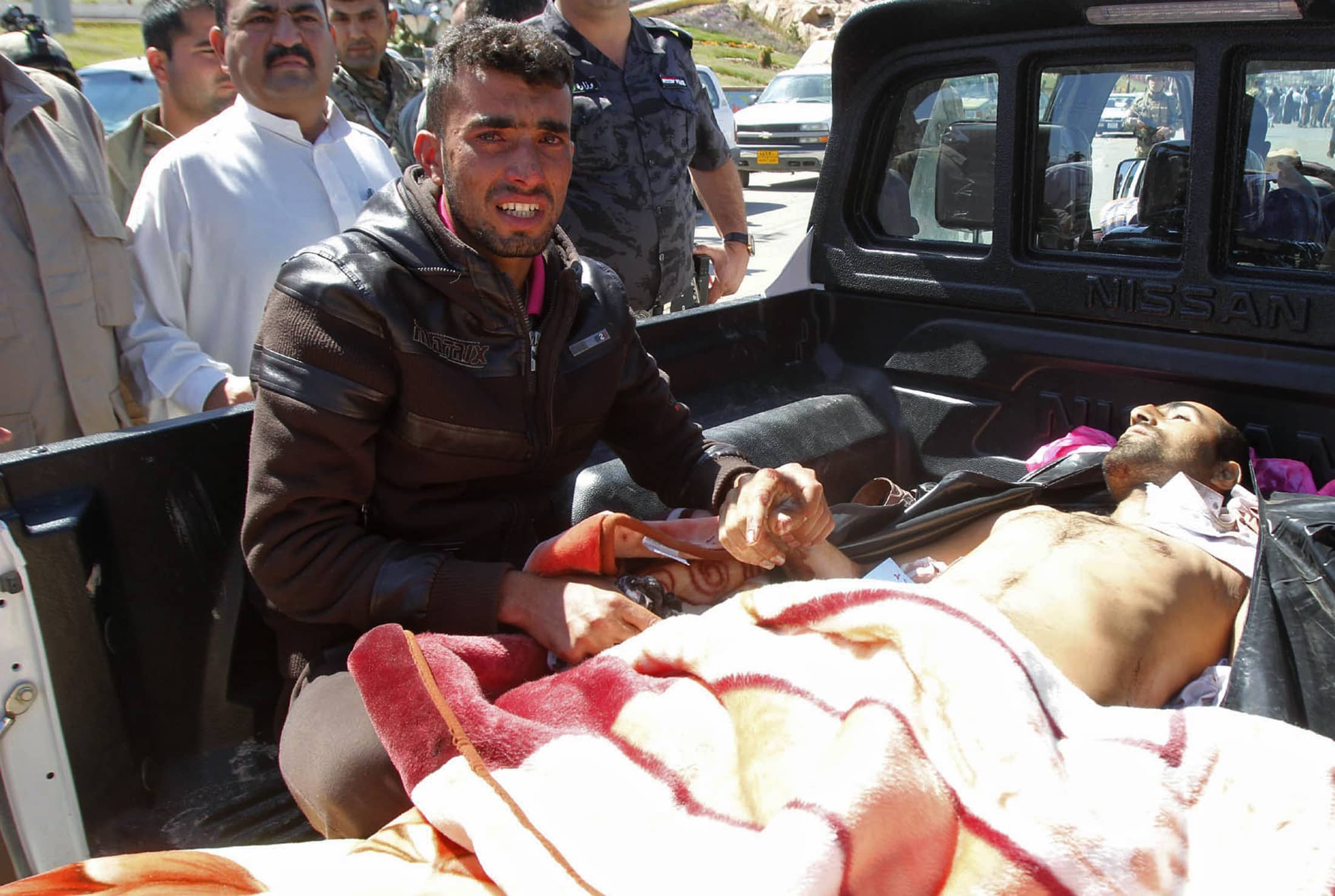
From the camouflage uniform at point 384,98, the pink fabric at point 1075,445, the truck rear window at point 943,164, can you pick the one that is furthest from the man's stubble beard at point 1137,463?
the camouflage uniform at point 384,98

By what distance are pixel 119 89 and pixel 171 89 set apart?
3.02 metres

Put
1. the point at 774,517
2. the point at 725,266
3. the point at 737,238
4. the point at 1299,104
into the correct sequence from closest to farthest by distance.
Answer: the point at 774,517 → the point at 1299,104 → the point at 725,266 → the point at 737,238

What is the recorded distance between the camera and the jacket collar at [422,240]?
7.06ft

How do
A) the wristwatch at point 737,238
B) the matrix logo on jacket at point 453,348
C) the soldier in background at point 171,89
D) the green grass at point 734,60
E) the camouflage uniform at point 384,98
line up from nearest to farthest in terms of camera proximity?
the matrix logo on jacket at point 453,348
the soldier in background at point 171,89
the camouflage uniform at point 384,98
the wristwatch at point 737,238
the green grass at point 734,60

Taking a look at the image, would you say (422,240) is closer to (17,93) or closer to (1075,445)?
(17,93)

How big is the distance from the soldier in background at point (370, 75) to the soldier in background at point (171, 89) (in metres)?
0.49

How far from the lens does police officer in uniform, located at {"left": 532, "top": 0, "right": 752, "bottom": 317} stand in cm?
391

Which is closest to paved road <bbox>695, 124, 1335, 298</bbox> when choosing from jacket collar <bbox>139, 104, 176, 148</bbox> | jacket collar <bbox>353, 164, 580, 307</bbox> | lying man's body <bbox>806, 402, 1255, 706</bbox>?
lying man's body <bbox>806, 402, 1255, 706</bbox>

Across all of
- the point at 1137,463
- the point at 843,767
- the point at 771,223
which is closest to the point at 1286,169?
the point at 1137,463

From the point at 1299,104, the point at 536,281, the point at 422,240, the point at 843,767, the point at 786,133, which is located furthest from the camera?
the point at 786,133

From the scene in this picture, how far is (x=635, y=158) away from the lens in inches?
157

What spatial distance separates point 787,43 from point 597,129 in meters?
44.4

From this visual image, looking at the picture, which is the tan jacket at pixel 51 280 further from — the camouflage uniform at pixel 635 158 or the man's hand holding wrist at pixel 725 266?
the man's hand holding wrist at pixel 725 266

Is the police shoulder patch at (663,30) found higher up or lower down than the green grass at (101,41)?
lower down
